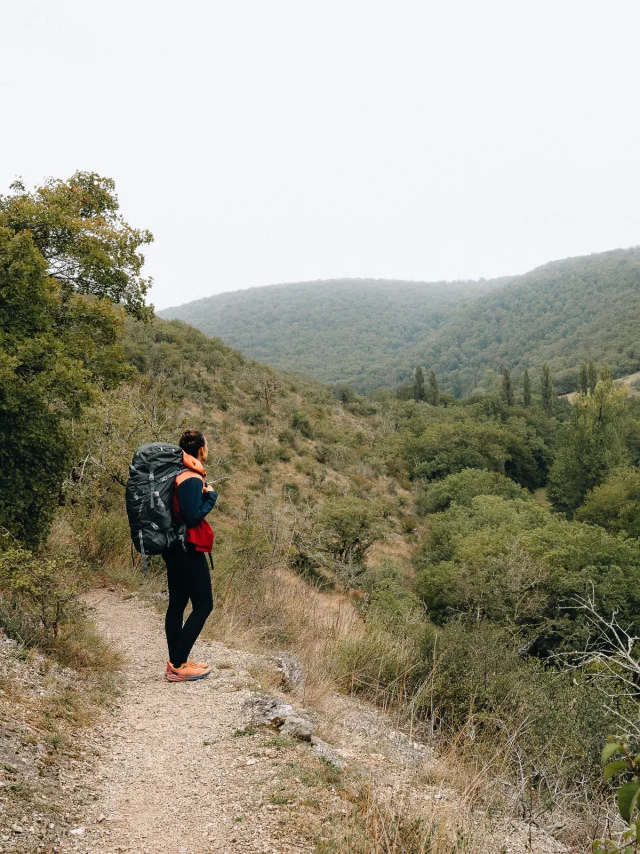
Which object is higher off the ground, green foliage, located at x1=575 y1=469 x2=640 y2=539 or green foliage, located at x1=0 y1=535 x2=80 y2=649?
green foliage, located at x1=0 y1=535 x2=80 y2=649

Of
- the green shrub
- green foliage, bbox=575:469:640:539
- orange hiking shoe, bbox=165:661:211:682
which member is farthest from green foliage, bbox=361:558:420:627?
green foliage, bbox=575:469:640:539

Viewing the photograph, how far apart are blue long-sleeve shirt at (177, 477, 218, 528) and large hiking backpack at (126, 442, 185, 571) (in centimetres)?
11

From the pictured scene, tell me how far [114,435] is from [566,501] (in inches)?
1312

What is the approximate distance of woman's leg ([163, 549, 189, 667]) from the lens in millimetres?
4039

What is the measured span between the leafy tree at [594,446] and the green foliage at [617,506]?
12.7 feet

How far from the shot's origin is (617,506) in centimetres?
2736

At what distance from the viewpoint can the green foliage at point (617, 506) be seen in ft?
83.2

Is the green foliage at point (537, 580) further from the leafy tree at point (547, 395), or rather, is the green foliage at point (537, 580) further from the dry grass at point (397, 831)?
the leafy tree at point (547, 395)

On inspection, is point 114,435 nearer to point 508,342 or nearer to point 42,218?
point 42,218

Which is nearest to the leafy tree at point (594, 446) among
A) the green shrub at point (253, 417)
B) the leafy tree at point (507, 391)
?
the green shrub at point (253, 417)

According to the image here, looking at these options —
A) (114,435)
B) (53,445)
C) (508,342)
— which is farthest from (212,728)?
(508,342)

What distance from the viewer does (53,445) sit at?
7.46 meters

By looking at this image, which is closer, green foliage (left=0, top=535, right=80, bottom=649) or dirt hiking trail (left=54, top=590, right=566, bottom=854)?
dirt hiking trail (left=54, top=590, right=566, bottom=854)

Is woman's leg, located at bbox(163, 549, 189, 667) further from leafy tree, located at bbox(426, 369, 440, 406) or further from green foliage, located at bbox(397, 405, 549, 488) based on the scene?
leafy tree, located at bbox(426, 369, 440, 406)
